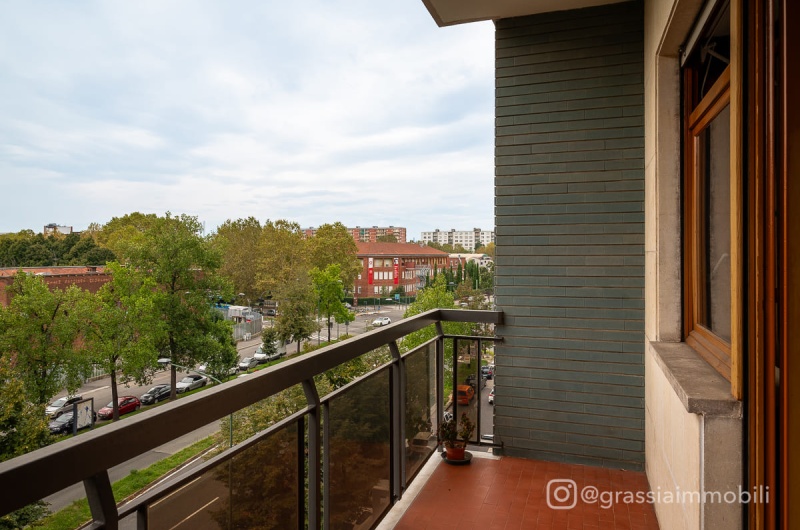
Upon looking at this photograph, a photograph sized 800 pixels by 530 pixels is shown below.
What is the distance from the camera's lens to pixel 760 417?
1.25m

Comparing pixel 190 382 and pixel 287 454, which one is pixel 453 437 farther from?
pixel 190 382

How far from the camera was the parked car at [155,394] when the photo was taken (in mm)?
24361

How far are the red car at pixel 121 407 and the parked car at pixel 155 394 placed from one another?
482 millimetres

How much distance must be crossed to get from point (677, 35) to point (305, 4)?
135 ft

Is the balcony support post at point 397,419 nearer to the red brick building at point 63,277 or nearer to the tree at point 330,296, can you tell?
the red brick building at point 63,277

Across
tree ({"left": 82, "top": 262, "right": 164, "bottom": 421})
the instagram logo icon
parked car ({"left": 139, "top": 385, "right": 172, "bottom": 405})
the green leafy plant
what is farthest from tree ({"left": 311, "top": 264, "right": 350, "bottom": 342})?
the instagram logo icon

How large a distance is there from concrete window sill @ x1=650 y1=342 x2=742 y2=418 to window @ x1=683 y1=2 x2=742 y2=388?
5 cm

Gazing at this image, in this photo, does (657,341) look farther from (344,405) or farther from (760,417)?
(344,405)

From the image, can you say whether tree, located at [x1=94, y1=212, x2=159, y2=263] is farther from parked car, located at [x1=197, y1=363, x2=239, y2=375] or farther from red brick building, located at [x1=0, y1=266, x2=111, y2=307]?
parked car, located at [x1=197, y1=363, x2=239, y2=375]

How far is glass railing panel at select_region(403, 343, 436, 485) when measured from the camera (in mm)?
3000

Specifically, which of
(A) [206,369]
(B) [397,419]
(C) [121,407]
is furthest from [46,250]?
(B) [397,419]

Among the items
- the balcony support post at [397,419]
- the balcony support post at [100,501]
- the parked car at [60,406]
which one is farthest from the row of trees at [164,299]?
the balcony support post at [100,501]

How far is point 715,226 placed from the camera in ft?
6.53

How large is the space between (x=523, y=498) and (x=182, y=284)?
26.8m
